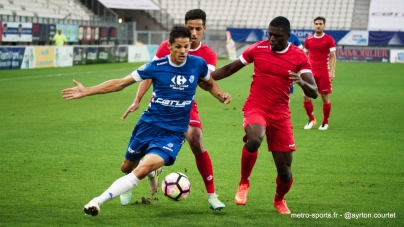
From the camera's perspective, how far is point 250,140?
297 inches

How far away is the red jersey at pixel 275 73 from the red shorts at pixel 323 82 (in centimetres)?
756

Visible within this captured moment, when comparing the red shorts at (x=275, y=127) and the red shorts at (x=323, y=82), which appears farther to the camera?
the red shorts at (x=323, y=82)

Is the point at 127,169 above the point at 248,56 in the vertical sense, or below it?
below

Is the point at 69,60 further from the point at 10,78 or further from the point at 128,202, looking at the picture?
the point at 128,202

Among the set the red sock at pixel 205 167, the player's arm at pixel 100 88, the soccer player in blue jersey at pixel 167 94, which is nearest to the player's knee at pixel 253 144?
the red sock at pixel 205 167

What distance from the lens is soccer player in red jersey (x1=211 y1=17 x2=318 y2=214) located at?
24.6 ft

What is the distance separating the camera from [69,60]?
117 ft

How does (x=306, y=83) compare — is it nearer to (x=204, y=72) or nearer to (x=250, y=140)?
(x=250, y=140)

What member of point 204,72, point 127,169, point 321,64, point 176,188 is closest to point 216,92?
point 204,72

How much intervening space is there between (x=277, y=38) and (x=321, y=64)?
8.02m

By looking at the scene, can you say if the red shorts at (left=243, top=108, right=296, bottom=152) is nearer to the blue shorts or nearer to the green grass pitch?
the green grass pitch

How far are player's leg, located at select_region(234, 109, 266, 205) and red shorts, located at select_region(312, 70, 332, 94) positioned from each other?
25.0 feet

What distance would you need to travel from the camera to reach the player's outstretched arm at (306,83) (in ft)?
23.4

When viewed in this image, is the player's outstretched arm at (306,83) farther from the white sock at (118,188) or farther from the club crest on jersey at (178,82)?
the white sock at (118,188)
